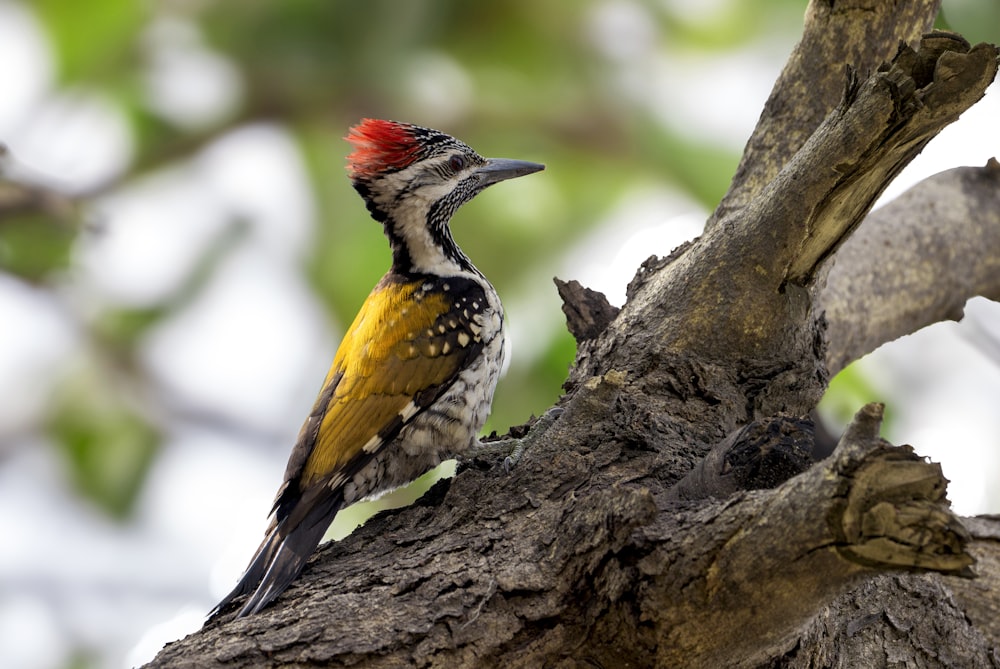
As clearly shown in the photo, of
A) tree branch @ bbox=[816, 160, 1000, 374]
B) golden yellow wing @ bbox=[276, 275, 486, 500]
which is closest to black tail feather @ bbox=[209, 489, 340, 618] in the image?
golden yellow wing @ bbox=[276, 275, 486, 500]

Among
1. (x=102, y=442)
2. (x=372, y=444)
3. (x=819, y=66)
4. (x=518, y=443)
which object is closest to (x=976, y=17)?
(x=819, y=66)

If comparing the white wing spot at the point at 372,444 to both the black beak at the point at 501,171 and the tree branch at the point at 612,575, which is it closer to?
the tree branch at the point at 612,575

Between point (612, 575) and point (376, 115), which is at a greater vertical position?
point (376, 115)

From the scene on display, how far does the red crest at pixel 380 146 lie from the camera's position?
3.82m

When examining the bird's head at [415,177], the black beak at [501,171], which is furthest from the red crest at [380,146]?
the black beak at [501,171]

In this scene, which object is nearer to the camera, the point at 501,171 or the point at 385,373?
the point at 385,373

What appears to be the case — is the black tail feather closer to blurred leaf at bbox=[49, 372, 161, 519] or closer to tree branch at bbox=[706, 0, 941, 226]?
tree branch at bbox=[706, 0, 941, 226]

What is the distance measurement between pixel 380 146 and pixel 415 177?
0.19m

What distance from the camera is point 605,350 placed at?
3.24 metres

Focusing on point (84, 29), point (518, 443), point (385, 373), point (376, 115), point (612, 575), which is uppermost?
point (84, 29)

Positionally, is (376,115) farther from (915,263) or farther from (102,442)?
(915,263)

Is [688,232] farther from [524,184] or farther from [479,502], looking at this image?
[479,502]

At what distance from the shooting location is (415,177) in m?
3.94

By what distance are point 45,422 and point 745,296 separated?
463 centimetres
